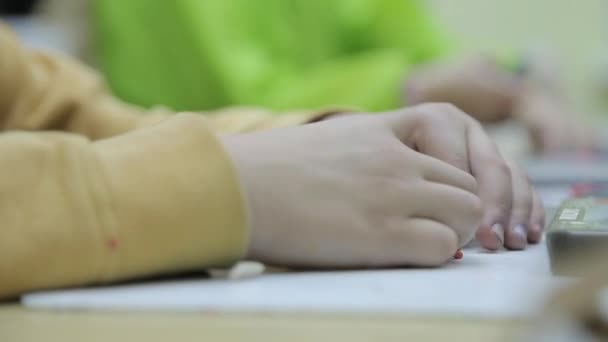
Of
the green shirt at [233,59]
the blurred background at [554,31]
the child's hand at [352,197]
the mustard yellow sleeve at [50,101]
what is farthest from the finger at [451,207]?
the blurred background at [554,31]

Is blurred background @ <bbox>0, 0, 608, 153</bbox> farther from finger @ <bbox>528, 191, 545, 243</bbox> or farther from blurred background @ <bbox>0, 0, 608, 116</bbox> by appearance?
finger @ <bbox>528, 191, 545, 243</bbox>

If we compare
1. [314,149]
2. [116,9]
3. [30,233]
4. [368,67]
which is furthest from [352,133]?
[116,9]

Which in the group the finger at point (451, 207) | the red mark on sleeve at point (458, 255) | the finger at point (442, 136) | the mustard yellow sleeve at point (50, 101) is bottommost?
the red mark on sleeve at point (458, 255)

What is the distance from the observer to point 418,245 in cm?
33

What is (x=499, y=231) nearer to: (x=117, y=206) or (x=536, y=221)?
(x=536, y=221)

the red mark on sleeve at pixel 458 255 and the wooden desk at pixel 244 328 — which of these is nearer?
the wooden desk at pixel 244 328

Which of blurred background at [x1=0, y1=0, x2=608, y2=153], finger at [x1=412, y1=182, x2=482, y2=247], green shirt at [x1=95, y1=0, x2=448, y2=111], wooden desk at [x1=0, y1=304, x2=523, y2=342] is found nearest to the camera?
wooden desk at [x1=0, y1=304, x2=523, y2=342]

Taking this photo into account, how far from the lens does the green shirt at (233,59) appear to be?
1.08 meters

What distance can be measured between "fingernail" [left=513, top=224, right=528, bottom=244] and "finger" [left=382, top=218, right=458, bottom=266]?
4 centimetres

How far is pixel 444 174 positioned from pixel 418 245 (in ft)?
0.11

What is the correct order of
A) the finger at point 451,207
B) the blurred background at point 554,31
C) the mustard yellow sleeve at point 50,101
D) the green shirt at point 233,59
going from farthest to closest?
1. the blurred background at point 554,31
2. the green shirt at point 233,59
3. the mustard yellow sleeve at point 50,101
4. the finger at point 451,207

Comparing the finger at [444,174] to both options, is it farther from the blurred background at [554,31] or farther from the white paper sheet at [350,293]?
the blurred background at [554,31]

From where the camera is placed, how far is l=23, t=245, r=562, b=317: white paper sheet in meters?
0.26

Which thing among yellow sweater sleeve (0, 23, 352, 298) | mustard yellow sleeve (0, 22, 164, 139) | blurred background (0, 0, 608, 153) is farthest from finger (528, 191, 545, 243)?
blurred background (0, 0, 608, 153)
